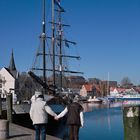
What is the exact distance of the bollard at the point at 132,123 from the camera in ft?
23.5

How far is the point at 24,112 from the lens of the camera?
32.2 meters

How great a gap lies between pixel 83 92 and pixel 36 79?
139908 mm

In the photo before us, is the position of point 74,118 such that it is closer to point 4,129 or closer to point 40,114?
Result: point 40,114

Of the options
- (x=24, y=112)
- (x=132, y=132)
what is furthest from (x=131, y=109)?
(x=24, y=112)

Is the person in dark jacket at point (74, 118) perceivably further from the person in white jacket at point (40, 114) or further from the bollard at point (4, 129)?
the bollard at point (4, 129)

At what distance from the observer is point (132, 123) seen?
23.5 feet

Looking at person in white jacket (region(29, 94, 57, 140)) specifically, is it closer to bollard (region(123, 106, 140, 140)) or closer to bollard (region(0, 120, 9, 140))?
bollard (region(0, 120, 9, 140))

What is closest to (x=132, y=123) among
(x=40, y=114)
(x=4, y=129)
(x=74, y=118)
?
(x=74, y=118)

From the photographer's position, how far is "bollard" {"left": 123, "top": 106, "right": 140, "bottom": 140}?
→ 23.5 ft

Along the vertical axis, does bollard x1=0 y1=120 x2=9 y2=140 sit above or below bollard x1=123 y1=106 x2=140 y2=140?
below

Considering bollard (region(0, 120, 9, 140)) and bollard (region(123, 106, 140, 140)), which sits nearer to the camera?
bollard (region(123, 106, 140, 140))

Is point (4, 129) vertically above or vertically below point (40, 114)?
below

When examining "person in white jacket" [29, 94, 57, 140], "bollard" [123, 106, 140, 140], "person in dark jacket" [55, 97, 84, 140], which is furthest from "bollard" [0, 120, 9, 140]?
"bollard" [123, 106, 140, 140]

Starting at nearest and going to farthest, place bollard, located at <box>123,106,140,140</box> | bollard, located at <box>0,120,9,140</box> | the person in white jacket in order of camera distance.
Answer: bollard, located at <box>123,106,140,140</box> → the person in white jacket → bollard, located at <box>0,120,9,140</box>
